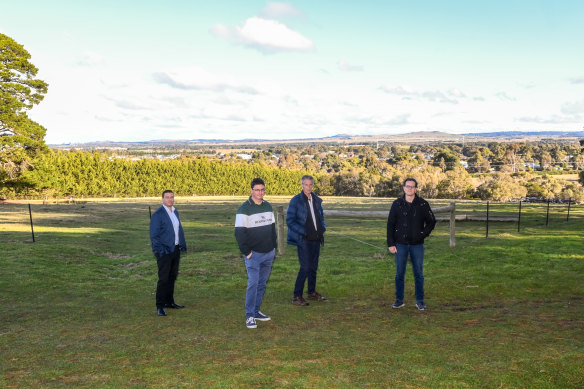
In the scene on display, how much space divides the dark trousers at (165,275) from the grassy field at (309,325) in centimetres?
36

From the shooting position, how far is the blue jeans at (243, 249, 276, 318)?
7266mm

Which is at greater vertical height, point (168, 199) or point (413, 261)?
point (168, 199)

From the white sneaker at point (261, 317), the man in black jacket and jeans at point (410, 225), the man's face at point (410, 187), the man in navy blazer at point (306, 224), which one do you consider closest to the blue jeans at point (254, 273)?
the white sneaker at point (261, 317)

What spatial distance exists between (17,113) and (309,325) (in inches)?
1384

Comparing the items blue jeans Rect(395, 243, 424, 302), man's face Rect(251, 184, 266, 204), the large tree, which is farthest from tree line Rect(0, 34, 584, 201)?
man's face Rect(251, 184, 266, 204)

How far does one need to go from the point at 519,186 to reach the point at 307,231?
6291 cm

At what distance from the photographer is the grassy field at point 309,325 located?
16.5ft

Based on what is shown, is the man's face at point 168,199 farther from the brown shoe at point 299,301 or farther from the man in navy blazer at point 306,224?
the brown shoe at point 299,301

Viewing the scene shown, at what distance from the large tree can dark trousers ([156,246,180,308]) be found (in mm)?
30981

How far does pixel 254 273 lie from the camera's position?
7297 millimetres

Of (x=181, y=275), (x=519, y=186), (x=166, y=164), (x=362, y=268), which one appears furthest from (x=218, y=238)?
(x=166, y=164)

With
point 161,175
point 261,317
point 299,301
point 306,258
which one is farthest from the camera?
point 161,175

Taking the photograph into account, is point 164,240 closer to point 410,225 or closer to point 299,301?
point 299,301

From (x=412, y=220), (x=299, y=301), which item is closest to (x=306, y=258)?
(x=299, y=301)
